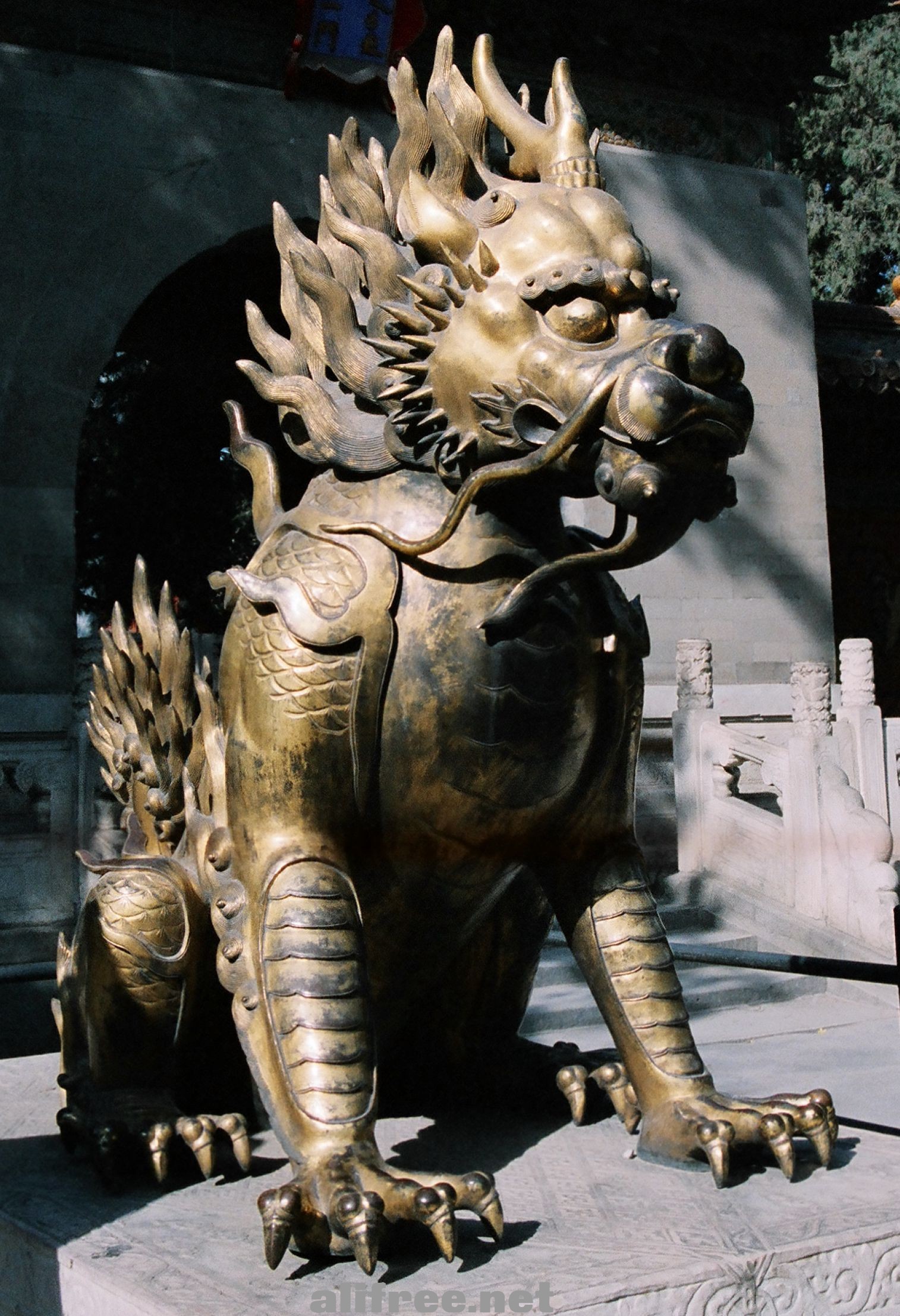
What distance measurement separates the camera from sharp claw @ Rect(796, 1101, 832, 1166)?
203 cm

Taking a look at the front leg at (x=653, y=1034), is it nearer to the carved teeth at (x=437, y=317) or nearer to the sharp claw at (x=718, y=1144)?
the sharp claw at (x=718, y=1144)

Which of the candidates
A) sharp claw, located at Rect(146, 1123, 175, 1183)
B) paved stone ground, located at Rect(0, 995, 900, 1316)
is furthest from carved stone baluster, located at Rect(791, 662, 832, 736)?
sharp claw, located at Rect(146, 1123, 175, 1183)

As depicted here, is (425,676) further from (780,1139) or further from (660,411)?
(780,1139)

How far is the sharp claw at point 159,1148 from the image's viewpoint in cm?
207

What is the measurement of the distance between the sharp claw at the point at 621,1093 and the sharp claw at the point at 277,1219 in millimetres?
722

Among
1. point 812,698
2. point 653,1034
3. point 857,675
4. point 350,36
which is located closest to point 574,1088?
point 653,1034

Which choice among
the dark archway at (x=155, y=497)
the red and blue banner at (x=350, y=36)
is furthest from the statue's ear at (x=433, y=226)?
the dark archway at (x=155, y=497)

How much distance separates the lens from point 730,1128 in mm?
1966

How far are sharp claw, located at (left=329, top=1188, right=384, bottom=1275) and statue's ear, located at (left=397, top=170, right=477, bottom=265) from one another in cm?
124

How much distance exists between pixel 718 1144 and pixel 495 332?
1171 mm

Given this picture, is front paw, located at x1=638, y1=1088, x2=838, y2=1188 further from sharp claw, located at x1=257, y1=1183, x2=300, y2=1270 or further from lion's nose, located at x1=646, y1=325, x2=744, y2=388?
lion's nose, located at x1=646, y1=325, x2=744, y2=388

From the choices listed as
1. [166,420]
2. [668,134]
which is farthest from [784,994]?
[166,420]

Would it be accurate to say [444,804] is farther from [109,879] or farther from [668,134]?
[668,134]

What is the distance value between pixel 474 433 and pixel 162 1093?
3.91 feet
